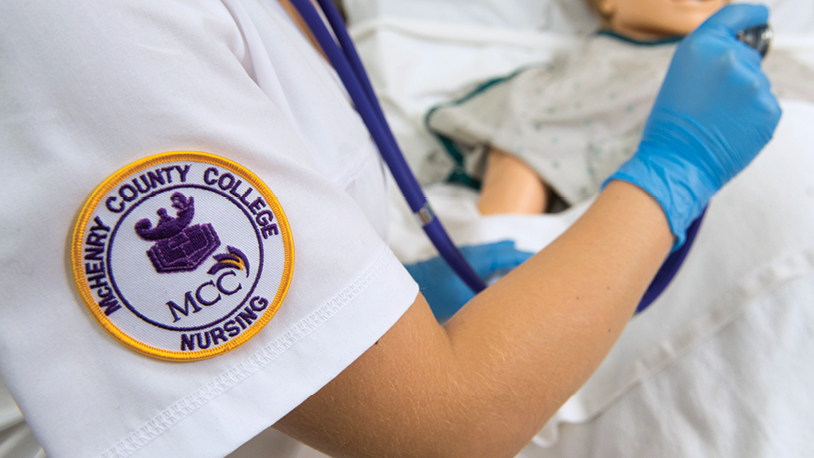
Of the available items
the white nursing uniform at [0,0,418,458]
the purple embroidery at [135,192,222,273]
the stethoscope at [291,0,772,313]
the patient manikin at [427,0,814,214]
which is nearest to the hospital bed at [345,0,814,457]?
the stethoscope at [291,0,772,313]

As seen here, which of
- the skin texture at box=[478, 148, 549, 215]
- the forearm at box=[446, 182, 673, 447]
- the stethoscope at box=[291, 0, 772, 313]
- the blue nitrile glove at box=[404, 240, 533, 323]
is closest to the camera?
the forearm at box=[446, 182, 673, 447]

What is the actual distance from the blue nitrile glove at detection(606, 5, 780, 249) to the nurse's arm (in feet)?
0.21

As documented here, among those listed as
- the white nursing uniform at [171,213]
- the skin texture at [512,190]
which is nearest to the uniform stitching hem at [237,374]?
the white nursing uniform at [171,213]

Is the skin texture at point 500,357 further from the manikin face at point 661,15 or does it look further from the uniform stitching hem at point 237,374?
the manikin face at point 661,15

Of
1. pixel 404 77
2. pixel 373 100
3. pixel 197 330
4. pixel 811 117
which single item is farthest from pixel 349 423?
pixel 404 77

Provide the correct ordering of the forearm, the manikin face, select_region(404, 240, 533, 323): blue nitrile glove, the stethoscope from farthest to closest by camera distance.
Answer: the manikin face
select_region(404, 240, 533, 323): blue nitrile glove
the stethoscope
the forearm

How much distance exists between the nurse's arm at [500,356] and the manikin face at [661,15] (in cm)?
94

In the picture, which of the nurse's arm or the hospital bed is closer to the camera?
the nurse's arm

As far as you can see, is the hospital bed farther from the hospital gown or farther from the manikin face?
the manikin face

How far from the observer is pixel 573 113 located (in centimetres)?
111

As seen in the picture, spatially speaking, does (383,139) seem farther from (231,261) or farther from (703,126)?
(703,126)

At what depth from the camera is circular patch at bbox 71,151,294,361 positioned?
0.30 metres

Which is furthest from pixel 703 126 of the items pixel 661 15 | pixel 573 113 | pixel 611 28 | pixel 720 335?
pixel 611 28

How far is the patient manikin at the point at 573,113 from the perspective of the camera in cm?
104
